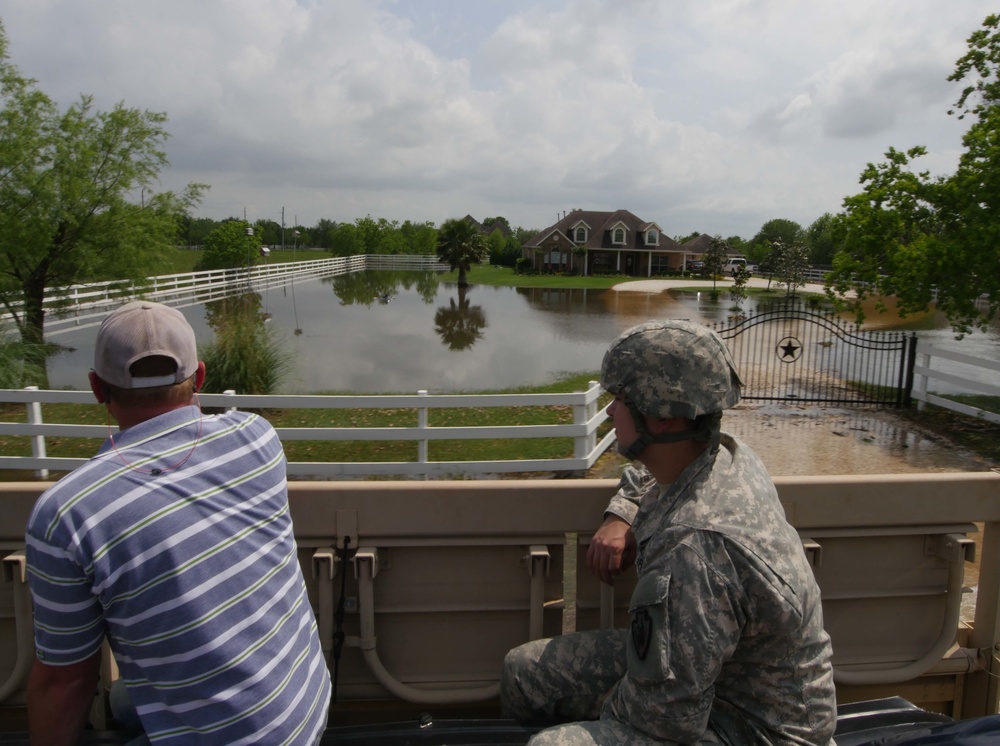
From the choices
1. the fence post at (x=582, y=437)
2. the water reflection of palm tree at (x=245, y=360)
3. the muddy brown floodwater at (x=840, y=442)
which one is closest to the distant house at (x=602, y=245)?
the muddy brown floodwater at (x=840, y=442)

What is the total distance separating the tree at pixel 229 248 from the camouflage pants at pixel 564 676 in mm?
39845

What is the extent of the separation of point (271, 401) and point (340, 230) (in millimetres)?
76686

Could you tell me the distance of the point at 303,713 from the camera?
1.87 meters

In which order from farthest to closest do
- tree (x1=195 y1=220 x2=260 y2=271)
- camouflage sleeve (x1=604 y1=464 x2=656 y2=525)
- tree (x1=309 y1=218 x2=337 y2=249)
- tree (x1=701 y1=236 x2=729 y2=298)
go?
tree (x1=309 y1=218 x2=337 y2=249) < tree (x1=701 y1=236 x2=729 y2=298) < tree (x1=195 y1=220 x2=260 y2=271) < camouflage sleeve (x1=604 y1=464 x2=656 y2=525)

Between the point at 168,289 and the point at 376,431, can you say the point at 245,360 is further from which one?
the point at 168,289

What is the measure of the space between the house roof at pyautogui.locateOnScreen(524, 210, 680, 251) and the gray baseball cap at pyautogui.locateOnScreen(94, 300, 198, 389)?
70164 mm

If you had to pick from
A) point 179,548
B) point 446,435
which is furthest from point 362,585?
point 446,435

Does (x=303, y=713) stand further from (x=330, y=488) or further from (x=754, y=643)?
(x=754, y=643)

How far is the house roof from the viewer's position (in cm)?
7100

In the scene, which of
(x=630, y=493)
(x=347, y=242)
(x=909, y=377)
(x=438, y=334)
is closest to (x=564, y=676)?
(x=630, y=493)

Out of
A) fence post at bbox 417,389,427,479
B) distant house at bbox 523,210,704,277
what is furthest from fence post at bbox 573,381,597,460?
distant house at bbox 523,210,704,277

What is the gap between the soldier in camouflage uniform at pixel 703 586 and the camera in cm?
175

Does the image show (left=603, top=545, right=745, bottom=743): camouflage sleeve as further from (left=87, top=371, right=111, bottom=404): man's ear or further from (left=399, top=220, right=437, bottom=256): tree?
(left=399, top=220, right=437, bottom=256): tree

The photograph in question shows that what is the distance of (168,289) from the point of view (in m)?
26.0
